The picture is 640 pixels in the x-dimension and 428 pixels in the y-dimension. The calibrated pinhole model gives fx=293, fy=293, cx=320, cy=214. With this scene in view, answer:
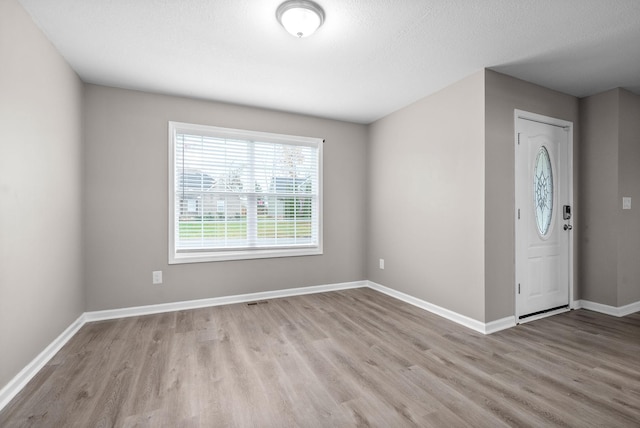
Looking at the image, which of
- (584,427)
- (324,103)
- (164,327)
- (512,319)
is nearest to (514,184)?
(512,319)

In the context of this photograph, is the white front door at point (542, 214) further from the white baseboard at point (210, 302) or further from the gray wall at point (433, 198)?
the white baseboard at point (210, 302)

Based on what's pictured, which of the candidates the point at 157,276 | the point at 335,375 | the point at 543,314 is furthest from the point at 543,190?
the point at 157,276

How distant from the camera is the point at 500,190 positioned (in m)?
2.88

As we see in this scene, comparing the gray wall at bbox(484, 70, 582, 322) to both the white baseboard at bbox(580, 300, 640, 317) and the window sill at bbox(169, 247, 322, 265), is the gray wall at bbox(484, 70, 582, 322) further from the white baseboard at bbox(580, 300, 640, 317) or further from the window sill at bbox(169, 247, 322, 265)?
the window sill at bbox(169, 247, 322, 265)

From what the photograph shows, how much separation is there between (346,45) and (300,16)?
1.85 ft

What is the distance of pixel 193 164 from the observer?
139 inches

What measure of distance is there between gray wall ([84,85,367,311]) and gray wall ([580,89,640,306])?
3734 millimetres

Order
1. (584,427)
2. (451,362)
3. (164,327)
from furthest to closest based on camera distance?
(164,327)
(451,362)
(584,427)

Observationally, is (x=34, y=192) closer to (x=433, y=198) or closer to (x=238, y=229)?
(x=238, y=229)

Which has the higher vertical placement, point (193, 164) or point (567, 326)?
point (193, 164)

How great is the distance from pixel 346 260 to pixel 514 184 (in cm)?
237

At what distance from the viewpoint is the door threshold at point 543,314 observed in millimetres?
3035

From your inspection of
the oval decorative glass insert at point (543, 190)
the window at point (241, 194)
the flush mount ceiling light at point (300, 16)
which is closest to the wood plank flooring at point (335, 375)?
the window at point (241, 194)

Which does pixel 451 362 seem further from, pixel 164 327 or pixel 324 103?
pixel 324 103
